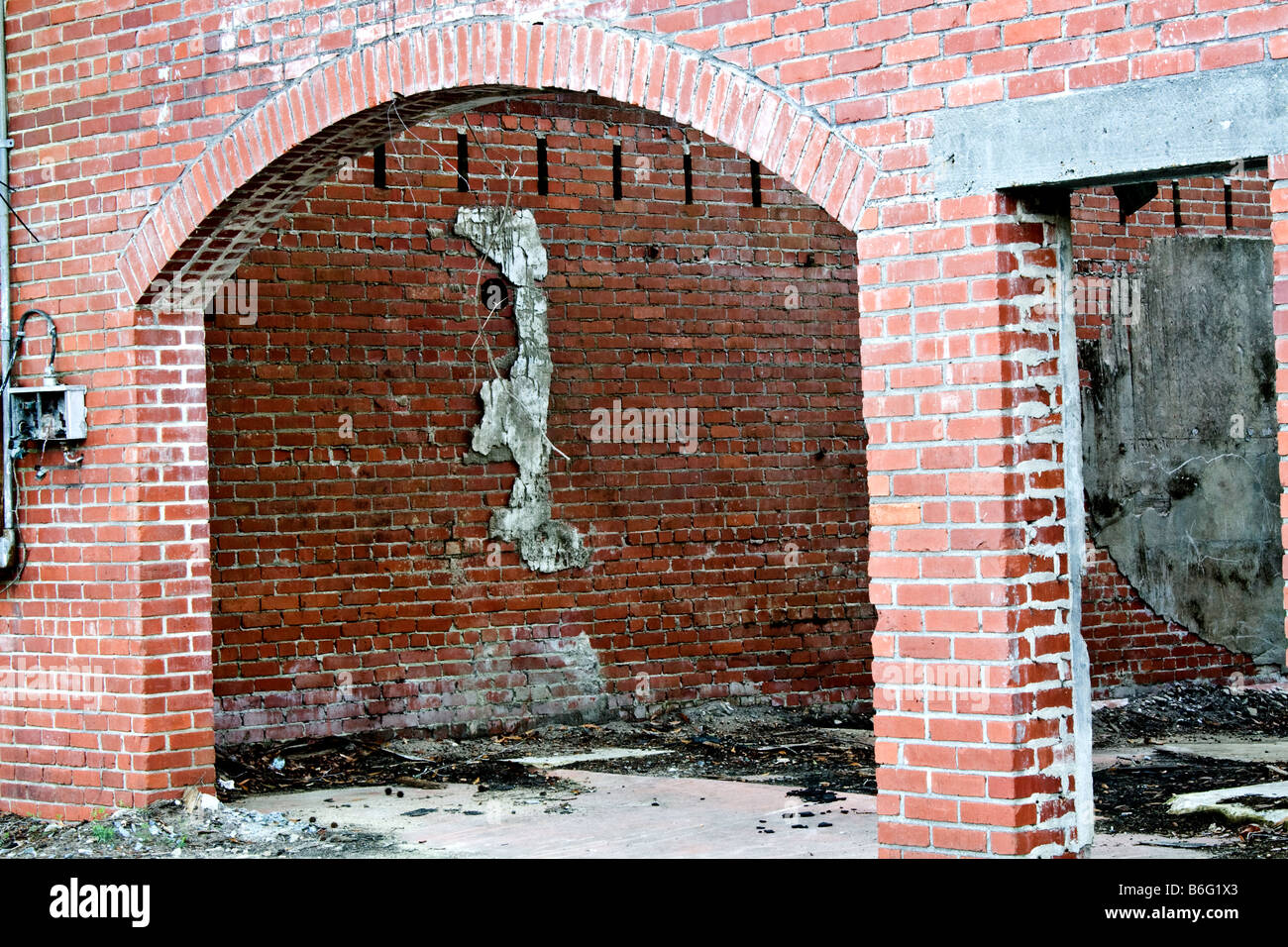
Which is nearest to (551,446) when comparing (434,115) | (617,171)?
(617,171)

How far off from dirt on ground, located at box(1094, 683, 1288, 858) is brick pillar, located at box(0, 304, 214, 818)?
401 centimetres

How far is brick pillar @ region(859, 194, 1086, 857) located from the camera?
4.85 m

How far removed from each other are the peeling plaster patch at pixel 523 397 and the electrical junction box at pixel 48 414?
2859 millimetres

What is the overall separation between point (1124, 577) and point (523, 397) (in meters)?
4.02

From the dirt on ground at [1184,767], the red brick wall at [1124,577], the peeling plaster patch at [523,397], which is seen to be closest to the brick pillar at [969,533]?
the dirt on ground at [1184,767]

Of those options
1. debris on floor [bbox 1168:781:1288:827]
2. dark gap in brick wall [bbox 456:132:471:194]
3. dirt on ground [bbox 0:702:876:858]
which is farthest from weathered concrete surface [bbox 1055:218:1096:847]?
dark gap in brick wall [bbox 456:132:471:194]

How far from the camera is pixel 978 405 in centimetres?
488

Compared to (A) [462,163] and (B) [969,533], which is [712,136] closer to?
(B) [969,533]

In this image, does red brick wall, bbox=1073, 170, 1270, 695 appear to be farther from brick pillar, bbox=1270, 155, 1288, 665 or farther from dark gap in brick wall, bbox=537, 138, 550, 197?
brick pillar, bbox=1270, 155, 1288, 665

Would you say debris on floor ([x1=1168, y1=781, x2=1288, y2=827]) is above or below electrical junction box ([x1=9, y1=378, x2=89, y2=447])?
below

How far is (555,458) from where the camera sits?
388 inches
